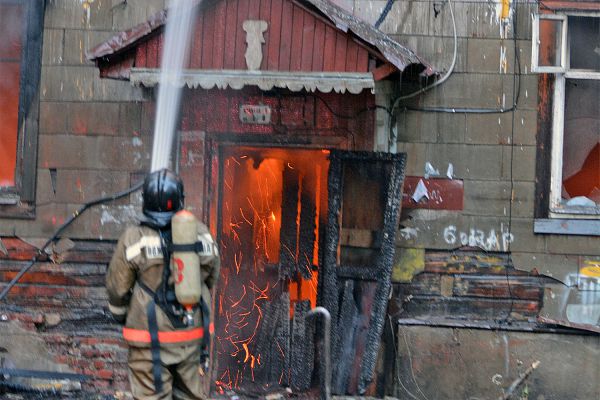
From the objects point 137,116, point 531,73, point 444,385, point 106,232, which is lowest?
point 444,385

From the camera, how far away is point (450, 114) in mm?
8594

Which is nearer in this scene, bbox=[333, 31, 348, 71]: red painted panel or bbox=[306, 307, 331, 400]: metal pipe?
bbox=[306, 307, 331, 400]: metal pipe

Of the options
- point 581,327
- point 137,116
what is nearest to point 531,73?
point 581,327

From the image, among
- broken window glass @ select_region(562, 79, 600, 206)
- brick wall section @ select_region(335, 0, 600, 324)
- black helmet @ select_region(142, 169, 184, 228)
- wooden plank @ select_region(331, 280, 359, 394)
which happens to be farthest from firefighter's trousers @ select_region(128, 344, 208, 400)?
broken window glass @ select_region(562, 79, 600, 206)

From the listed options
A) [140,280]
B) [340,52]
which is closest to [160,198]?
[140,280]

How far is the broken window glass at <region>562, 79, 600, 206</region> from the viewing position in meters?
8.66

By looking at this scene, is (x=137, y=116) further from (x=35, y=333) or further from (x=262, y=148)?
(x=35, y=333)

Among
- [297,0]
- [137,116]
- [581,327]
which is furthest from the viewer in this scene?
[137,116]

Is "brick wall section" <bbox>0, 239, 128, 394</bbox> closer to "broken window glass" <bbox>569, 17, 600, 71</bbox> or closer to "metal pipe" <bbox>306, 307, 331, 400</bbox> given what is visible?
"metal pipe" <bbox>306, 307, 331, 400</bbox>

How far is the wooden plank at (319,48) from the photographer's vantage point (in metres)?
7.75

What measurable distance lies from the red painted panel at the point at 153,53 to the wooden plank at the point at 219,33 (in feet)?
1.72

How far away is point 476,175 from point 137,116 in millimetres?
3518

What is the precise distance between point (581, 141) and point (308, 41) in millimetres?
3044

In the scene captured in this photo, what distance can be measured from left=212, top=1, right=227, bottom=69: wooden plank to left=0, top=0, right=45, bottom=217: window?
2.20 meters
